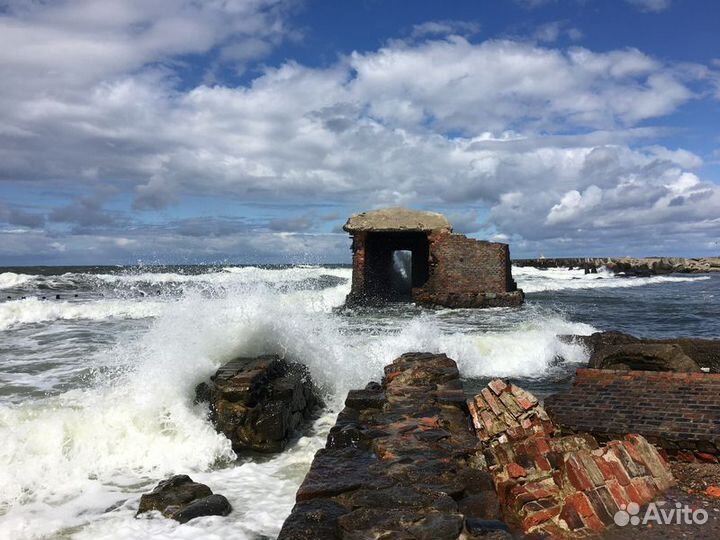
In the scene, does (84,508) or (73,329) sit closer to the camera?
(84,508)

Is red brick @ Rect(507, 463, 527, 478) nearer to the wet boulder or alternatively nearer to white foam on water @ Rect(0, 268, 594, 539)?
white foam on water @ Rect(0, 268, 594, 539)

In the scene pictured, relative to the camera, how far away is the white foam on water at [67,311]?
19.5 meters

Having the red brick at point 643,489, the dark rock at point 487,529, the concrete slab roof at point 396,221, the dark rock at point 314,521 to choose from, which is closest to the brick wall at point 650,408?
the red brick at point 643,489

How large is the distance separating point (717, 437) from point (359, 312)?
53.3ft

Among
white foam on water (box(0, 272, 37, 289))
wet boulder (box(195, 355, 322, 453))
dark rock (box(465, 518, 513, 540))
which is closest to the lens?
dark rock (box(465, 518, 513, 540))

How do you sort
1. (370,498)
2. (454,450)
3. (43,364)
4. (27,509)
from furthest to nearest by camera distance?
(43,364) < (27,509) < (454,450) < (370,498)

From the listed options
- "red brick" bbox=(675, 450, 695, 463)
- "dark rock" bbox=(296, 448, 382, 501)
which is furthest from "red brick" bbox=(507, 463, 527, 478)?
"red brick" bbox=(675, 450, 695, 463)

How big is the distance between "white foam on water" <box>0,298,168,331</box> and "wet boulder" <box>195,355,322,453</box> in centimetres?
1228

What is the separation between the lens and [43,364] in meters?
11.3

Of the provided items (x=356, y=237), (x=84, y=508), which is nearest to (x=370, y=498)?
(x=84, y=508)

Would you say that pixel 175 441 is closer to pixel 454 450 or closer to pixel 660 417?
pixel 454 450
